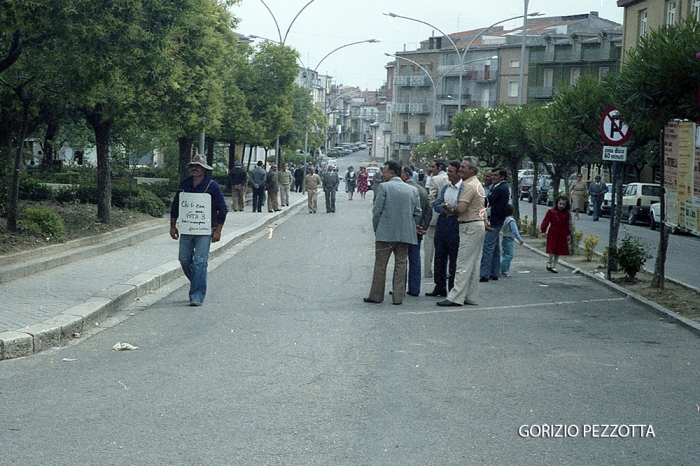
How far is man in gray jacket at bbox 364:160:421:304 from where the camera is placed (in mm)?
11641

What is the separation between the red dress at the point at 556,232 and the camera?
51.9 ft

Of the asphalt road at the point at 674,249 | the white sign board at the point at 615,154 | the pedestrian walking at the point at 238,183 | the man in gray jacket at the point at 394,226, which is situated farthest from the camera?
the pedestrian walking at the point at 238,183

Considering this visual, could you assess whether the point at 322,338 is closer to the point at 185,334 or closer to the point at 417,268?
the point at 185,334

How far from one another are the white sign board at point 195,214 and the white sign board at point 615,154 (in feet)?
22.2

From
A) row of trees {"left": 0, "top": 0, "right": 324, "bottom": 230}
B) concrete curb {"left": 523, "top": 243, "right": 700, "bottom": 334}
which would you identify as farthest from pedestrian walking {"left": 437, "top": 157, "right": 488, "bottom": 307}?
row of trees {"left": 0, "top": 0, "right": 324, "bottom": 230}

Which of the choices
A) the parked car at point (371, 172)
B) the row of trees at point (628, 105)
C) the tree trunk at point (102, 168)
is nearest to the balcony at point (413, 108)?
the parked car at point (371, 172)

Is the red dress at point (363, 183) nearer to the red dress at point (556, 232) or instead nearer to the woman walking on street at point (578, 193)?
the woman walking on street at point (578, 193)

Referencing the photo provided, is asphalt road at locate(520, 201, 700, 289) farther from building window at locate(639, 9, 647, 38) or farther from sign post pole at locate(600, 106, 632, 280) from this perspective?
building window at locate(639, 9, 647, 38)

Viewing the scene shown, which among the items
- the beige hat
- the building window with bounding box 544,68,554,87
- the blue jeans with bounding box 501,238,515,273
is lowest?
the blue jeans with bounding box 501,238,515,273

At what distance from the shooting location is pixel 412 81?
10700 cm

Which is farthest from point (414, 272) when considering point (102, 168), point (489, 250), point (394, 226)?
point (102, 168)

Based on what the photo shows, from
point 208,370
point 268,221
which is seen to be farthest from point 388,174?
point 268,221

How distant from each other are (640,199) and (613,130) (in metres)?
21.7

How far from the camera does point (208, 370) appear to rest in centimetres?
751
